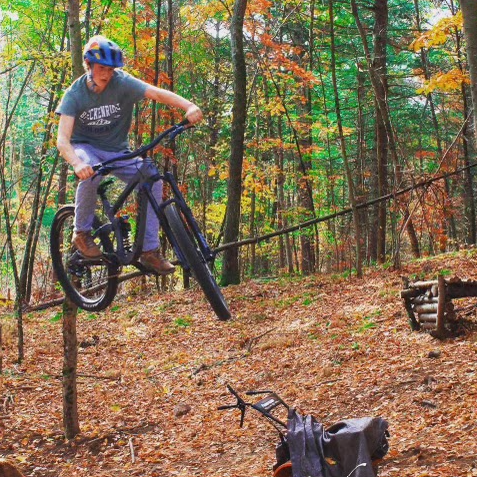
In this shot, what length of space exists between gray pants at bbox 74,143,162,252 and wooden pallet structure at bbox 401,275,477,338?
614 centimetres

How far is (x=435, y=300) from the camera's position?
973cm

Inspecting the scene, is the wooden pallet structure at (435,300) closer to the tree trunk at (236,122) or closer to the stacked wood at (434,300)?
the stacked wood at (434,300)

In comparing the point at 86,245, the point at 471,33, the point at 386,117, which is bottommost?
the point at 86,245

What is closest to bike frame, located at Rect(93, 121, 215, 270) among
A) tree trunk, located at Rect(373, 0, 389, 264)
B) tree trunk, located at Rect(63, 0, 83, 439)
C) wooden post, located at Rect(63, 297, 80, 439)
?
tree trunk, located at Rect(63, 0, 83, 439)

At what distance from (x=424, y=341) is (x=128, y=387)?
5060 mm

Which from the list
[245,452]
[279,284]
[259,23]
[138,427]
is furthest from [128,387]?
[259,23]

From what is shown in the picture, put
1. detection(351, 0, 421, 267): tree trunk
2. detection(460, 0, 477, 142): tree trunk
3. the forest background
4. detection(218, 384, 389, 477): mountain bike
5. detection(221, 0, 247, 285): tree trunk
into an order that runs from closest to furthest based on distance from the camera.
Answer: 1. detection(218, 384, 389, 477): mountain bike
2. detection(460, 0, 477, 142): tree trunk
3. detection(221, 0, 247, 285): tree trunk
4. detection(351, 0, 421, 267): tree trunk
5. the forest background

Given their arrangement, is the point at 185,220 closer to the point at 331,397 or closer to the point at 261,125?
the point at 331,397

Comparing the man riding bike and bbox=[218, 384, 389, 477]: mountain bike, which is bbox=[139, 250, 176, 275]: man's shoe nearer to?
the man riding bike

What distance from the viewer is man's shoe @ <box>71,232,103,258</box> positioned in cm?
461

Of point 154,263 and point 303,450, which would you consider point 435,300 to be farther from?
point 154,263

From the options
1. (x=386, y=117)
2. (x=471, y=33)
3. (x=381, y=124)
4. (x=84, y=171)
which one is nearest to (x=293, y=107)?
(x=381, y=124)

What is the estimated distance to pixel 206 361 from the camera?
11.6m

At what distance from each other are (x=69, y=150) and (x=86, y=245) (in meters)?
0.80
